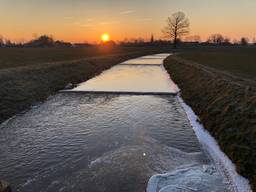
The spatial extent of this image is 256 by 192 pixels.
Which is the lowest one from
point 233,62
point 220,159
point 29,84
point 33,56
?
point 220,159

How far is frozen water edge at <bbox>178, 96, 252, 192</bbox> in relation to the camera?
271 inches

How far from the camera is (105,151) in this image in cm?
912

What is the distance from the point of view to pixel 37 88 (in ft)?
62.1

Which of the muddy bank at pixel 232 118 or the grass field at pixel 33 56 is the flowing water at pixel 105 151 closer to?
the muddy bank at pixel 232 118

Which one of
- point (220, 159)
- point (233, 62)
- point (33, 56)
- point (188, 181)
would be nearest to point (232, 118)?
point (220, 159)

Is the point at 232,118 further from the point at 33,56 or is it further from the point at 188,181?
the point at 33,56

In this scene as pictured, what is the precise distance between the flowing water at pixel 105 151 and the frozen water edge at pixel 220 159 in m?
0.25

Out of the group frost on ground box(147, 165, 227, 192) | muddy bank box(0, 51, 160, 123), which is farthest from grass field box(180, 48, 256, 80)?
muddy bank box(0, 51, 160, 123)

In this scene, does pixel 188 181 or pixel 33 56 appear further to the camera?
pixel 33 56

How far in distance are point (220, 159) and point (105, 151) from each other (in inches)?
150

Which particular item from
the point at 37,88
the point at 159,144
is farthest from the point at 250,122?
the point at 37,88

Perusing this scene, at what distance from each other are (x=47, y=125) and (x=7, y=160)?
384 centimetres

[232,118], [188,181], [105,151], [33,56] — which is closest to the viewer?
[188,181]

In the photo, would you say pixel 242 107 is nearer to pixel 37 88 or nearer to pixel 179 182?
pixel 179 182
